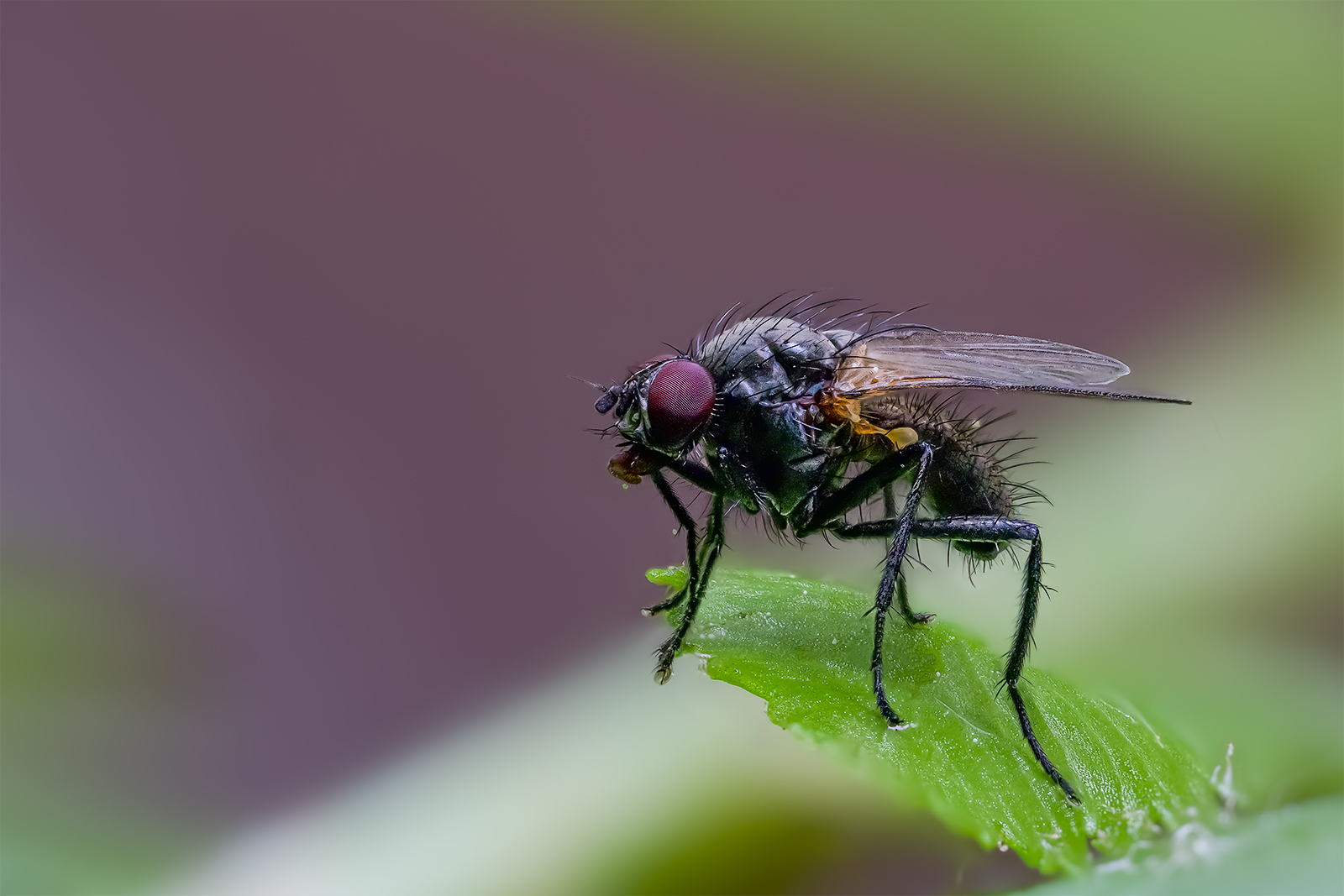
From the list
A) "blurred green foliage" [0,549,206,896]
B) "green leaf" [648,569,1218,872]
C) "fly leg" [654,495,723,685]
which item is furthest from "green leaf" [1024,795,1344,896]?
"blurred green foliage" [0,549,206,896]

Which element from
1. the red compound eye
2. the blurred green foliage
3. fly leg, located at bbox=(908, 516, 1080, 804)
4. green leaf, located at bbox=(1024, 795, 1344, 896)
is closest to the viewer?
green leaf, located at bbox=(1024, 795, 1344, 896)

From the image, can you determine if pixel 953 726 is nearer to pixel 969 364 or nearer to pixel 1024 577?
pixel 1024 577

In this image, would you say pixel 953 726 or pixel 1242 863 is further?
pixel 953 726

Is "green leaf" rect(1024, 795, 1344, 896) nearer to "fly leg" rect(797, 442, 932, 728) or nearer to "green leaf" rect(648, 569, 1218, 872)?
"green leaf" rect(648, 569, 1218, 872)

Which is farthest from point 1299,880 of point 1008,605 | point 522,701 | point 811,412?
point 522,701

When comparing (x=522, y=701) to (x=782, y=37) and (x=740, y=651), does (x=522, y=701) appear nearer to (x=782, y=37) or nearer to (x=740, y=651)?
(x=740, y=651)

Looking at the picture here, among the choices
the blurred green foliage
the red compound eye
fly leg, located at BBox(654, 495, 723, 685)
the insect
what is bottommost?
the blurred green foliage

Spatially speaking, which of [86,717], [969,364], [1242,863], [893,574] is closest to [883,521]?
[893,574]

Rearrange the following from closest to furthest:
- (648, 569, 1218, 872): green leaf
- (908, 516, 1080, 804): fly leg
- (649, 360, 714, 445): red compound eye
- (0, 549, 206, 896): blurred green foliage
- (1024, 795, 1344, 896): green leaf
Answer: (1024, 795, 1344, 896): green leaf → (648, 569, 1218, 872): green leaf → (908, 516, 1080, 804): fly leg → (649, 360, 714, 445): red compound eye → (0, 549, 206, 896): blurred green foliage
